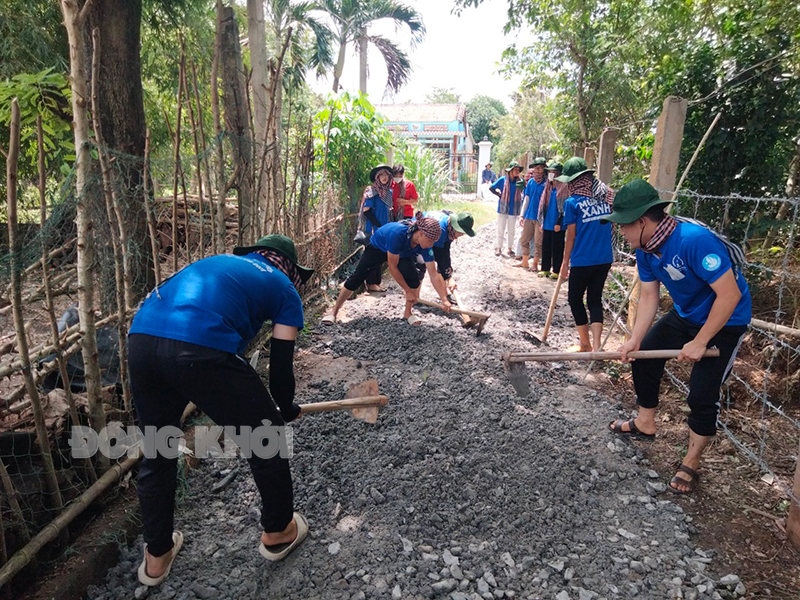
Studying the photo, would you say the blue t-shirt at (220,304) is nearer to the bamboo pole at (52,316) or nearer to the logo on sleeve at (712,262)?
the bamboo pole at (52,316)

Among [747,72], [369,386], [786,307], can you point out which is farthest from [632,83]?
[369,386]

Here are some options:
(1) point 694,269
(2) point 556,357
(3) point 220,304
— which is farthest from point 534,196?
(3) point 220,304

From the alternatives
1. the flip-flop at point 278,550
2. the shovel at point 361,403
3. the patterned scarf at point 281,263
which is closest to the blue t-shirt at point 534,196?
the shovel at point 361,403

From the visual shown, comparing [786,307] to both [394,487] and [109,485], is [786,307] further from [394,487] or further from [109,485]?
[109,485]

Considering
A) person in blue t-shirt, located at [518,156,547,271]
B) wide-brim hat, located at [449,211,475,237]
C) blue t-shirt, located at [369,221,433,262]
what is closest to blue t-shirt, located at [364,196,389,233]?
blue t-shirt, located at [369,221,433,262]

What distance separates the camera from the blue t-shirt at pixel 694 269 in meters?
2.30

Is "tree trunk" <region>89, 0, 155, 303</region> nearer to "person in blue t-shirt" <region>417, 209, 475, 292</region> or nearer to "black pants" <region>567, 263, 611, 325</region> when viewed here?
"person in blue t-shirt" <region>417, 209, 475, 292</region>

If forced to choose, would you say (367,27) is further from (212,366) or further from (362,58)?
(212,366)

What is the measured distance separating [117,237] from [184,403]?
3.29 feet

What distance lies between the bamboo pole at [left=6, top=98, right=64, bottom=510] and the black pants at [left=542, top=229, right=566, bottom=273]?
227 inches

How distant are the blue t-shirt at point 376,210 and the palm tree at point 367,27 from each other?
13.8 metres

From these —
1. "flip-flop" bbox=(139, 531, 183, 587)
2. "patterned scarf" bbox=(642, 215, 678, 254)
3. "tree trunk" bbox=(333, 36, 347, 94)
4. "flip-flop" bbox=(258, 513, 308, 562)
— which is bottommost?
"flip-flop" bbox=(139, 531, 183, 587)

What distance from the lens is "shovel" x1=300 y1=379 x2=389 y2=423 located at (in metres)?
2.54

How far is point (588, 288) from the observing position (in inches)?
167
